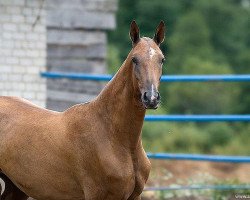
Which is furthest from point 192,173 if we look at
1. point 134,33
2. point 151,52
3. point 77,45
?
point 151,52

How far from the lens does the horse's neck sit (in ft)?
20.8

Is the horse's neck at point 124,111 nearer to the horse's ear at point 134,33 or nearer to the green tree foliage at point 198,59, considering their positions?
the horse's ear at point 134,33

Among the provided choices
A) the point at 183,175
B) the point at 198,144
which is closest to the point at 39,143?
the point at 183,175

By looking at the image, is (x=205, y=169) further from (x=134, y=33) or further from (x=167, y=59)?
(x=134, y=33)

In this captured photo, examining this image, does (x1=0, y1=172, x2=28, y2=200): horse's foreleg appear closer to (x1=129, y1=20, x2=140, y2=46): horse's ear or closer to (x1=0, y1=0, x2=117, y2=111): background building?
Answer: (x1=129, y1=20, x2=140, y2=46): horse's ear

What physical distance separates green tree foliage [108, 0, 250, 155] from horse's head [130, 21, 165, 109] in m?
12.0

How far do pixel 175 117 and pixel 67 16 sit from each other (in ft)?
13.6

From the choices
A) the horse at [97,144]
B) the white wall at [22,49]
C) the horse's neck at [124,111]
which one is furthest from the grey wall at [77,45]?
the horse's neck at [124,111]

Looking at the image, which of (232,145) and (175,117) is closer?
(175,117)

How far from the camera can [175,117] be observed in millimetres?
9219

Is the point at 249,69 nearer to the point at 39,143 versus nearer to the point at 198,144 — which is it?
the point at 198,144

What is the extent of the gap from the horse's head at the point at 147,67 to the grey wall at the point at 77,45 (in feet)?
21.7

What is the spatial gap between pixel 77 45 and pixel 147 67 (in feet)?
23.5

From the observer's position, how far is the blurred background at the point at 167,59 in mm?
9961
